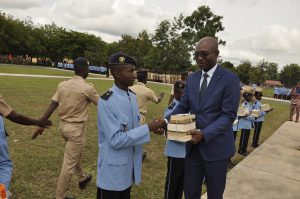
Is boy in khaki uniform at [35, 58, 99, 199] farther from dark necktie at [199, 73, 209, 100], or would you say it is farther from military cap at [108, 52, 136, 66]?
dark necktie at [199, 73, 209, 100]

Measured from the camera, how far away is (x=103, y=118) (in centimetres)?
270

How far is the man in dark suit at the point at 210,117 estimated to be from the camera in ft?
9.77

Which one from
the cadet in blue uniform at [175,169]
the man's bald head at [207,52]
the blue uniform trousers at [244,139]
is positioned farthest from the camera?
the blue uniform trousers at [244,139]

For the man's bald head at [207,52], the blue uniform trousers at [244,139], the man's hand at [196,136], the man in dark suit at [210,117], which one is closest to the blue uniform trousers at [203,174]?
the man in dark suit at [210,117]

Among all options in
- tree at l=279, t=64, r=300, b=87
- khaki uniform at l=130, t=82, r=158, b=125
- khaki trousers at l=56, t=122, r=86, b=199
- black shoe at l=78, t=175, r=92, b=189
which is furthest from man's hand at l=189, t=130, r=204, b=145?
tree at l=279, t=64, r=300, b=87

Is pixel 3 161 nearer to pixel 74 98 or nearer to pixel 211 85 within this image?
pixel 74 98

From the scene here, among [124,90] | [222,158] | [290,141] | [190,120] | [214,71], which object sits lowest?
[290,141]

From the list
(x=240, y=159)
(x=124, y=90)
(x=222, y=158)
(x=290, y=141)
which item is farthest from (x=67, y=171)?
(x=290, y=141)

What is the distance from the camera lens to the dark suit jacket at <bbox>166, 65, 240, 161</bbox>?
297 centimetres

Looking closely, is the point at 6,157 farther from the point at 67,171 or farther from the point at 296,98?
the point at 296,98

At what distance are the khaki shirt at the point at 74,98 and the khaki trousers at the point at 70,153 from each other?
0.12 metres

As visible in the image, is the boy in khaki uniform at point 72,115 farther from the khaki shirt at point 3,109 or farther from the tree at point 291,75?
the tree at point 291,75

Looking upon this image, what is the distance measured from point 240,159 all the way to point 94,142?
3.76 meters

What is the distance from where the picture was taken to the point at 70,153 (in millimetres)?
4297
